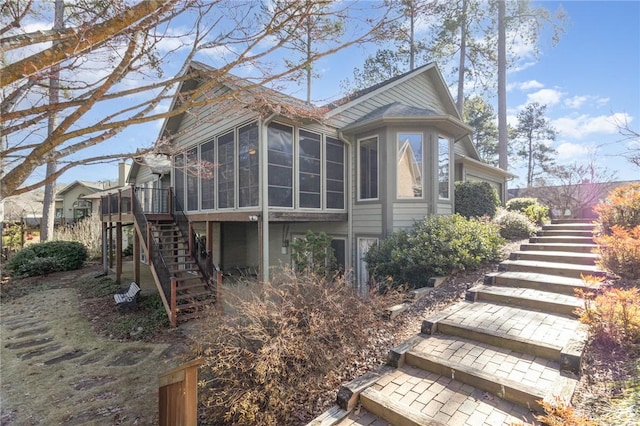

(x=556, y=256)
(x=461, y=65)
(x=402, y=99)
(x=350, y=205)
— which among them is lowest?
(x=556, y=256)

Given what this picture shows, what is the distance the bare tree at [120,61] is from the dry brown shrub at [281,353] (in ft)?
7.98

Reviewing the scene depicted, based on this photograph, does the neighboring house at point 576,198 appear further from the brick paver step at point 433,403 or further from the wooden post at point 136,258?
the wooden post at point 136,258

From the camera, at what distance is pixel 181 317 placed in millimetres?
7293

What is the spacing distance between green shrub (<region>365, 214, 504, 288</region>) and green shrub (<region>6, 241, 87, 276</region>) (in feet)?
48.4

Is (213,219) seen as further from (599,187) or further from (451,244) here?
(599,187)

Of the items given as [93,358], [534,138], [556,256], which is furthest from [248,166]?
[534,138]

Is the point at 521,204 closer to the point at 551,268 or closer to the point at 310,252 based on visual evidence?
the point at 551,268

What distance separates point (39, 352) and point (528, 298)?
916cm

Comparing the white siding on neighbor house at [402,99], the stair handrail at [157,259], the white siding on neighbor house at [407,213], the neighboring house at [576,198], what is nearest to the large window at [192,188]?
the stair handrail at [157,259]

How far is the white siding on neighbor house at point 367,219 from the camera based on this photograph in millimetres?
8359

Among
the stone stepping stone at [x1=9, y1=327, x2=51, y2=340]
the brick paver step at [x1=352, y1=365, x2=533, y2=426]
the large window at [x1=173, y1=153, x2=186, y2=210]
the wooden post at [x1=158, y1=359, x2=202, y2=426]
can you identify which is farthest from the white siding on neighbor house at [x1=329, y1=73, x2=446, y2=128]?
the stone stepping stone at [x1=9, y1=327, x2=51, y2=340]

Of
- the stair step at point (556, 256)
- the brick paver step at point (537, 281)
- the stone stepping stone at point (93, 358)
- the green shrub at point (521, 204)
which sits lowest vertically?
the stone stepping stone at point (93, 358)

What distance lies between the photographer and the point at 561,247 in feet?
22.5

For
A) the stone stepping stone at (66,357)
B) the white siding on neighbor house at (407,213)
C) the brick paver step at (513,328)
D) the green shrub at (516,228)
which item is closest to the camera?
the brick paver step at (513,328)
